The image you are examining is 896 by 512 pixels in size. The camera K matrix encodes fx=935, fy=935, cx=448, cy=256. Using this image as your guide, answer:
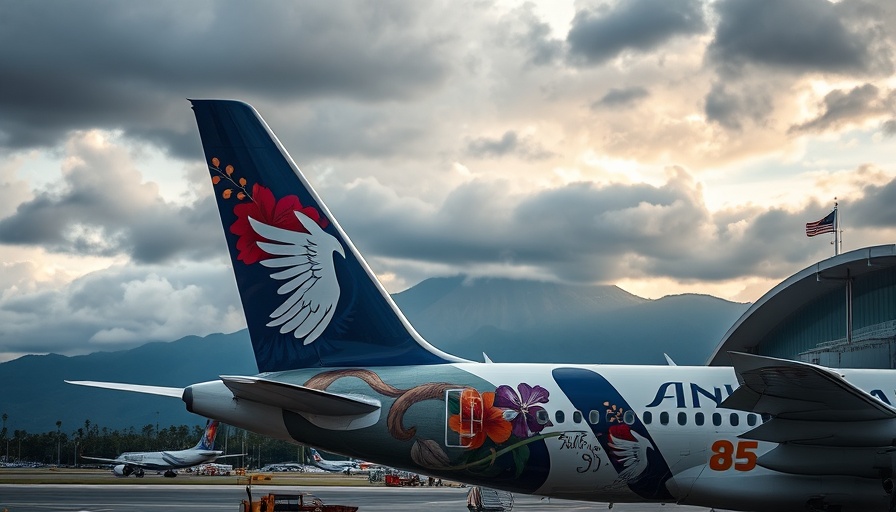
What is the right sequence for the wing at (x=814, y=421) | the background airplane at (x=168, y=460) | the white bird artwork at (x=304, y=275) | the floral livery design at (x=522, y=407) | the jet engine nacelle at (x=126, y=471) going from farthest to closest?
the background airplane at (x=168, y=460) < the jet engine nacelle at (x=126, y=471) < the white bird artwork at (x=304, y=275) < the floral livery design at (x=522, y=407) < the wing at (x=814, y=421)

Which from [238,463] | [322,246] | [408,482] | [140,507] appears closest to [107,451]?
[238,463]

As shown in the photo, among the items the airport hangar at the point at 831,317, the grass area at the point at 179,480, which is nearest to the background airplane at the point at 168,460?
the grass area at the point at 179,480

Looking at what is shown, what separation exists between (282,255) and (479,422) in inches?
194

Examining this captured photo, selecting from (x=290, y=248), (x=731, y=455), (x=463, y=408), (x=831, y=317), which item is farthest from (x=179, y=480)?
(x=731, y=455)

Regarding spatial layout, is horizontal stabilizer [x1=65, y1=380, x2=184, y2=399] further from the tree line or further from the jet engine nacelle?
the tree line

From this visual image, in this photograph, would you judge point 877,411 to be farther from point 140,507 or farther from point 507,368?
point 140,507

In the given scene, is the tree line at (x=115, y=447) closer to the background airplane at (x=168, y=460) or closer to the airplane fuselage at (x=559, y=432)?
the background airplane at (x=168, y=460)

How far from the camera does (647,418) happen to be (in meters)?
18.3

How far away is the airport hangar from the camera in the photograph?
3067cm

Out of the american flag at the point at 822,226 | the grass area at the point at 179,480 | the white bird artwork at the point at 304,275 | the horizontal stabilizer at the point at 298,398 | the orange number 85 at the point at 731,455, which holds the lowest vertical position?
the grass area at the point at 179,480

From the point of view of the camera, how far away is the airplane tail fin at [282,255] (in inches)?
706

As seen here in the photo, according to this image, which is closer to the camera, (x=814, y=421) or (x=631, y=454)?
(x=814, y=421)

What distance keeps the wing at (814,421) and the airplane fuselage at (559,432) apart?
0.29 ft

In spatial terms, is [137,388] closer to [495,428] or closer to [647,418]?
[495,428]
